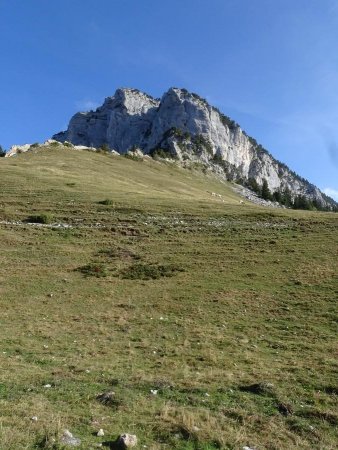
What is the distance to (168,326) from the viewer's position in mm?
25000

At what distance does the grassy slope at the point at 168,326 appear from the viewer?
12.4m

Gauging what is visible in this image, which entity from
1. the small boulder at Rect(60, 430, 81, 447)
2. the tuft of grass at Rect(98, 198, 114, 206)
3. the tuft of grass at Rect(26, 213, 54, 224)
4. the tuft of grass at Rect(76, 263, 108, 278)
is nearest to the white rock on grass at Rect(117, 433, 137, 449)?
the small boulder at Rect(60, 430, 81, 447)

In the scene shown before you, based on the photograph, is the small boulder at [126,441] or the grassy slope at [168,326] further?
the grassy slope at [168,326]

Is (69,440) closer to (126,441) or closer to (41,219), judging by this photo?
(126,441)

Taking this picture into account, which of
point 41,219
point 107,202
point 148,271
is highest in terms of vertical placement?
point 107,202

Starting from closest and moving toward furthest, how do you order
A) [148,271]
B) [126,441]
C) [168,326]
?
1. [126,441]
2. [168,326]
3. [148,271]

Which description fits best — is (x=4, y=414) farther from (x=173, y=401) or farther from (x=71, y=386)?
(x=173, y=401)

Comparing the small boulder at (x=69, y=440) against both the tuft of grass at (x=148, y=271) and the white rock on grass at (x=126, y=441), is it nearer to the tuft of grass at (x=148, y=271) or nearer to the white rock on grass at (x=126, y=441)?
the white rock on grass at (x=126, y=441)

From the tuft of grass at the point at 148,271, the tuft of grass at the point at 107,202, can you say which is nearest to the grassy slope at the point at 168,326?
the tuft of grass at the point at 148,271

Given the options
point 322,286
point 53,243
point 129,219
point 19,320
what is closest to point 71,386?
point 19,320

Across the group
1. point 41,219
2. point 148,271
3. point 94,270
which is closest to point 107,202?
point 41,219

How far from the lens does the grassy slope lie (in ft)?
40.8

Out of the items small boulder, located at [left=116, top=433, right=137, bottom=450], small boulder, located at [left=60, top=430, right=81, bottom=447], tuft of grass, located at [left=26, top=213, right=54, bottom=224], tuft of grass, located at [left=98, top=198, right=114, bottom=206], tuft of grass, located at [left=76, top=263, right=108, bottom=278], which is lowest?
tuft of grass, located at [left=76, top=263, right=108, bottom=278]

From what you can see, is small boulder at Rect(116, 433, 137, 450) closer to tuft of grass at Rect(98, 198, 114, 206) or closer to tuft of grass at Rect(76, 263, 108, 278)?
tuft of grass at Rect(76, 263, 108, 278)
